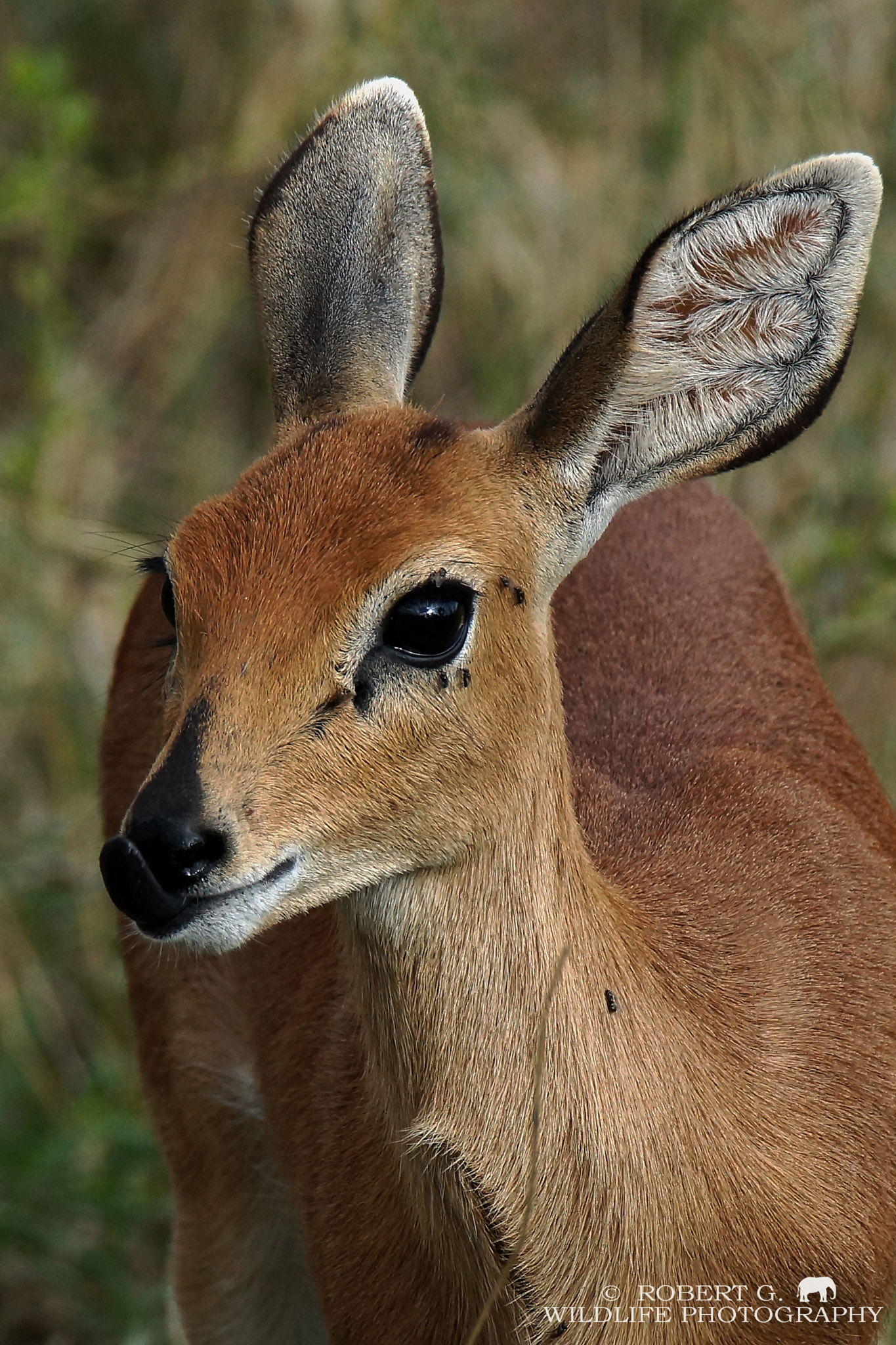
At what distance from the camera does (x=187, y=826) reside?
285 cm

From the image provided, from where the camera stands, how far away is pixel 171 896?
9.47 ft

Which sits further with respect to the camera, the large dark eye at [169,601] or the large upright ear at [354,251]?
the large upright ear at [354,251]

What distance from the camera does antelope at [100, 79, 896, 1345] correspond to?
3.03 meters

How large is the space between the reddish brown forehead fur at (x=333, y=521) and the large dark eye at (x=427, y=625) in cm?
7

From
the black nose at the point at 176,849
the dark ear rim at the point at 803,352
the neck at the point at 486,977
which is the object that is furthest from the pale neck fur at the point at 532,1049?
the dark ear rim at the point at 803,352

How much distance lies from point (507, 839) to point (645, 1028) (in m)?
0.44

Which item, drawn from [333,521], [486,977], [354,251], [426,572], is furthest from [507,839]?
[354,251]

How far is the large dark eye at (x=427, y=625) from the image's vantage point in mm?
3066

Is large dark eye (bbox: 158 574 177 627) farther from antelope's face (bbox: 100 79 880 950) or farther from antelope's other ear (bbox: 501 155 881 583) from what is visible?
antelope's other ear (bbox: 501 155 881 583)

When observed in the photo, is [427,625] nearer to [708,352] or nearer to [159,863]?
[159,863]

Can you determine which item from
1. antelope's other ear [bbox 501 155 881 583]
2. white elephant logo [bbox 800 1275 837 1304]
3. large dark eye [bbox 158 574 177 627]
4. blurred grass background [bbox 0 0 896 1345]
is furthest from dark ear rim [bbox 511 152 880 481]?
blurred grass background [bbox 0 0 896 1345]

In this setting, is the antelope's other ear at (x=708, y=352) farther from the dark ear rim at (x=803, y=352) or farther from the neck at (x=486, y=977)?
the neck at (x=486, y=977)

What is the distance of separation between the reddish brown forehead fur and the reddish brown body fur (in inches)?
24.8

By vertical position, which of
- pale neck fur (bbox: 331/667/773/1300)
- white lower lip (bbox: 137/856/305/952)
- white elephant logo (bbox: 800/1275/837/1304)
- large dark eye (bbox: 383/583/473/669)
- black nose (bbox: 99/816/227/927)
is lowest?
white elephant logo (bbox: 800/1275/837/1304)
